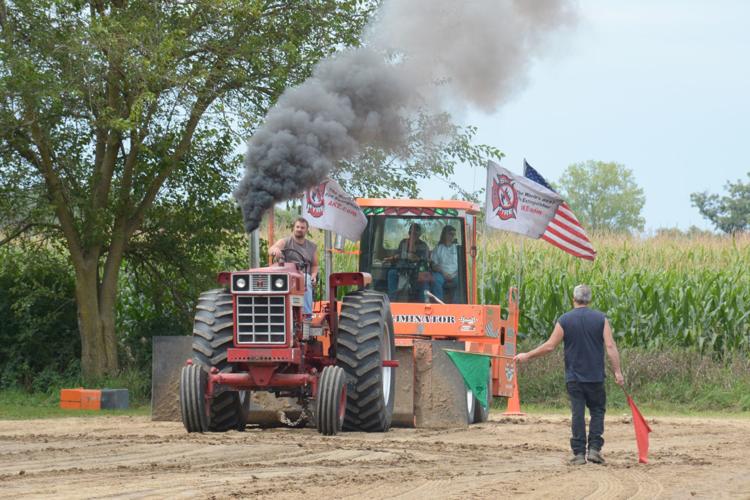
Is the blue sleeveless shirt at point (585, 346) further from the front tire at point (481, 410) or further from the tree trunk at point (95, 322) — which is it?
the tree trunk at point (95, 322)

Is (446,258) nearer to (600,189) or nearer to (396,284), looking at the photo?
(396,284)

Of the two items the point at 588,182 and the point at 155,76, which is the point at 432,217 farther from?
the point at 588,182

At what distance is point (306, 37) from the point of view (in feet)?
70.3

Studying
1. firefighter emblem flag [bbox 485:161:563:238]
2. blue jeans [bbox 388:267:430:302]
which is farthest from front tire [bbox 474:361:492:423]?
firefighter emblem flag [bbox 485:161:563:238]

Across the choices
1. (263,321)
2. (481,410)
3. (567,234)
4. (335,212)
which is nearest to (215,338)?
(263,321)

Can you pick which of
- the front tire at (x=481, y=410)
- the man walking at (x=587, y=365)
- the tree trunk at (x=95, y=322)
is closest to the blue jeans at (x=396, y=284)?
the front tire at (x=481, y=410)

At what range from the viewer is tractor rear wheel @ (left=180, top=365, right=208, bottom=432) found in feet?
43.6

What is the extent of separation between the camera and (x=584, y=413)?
1148 cm

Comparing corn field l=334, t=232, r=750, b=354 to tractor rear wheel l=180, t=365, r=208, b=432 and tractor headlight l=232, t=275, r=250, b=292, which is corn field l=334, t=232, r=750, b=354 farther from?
tractor rear wheel l=180, t=365, r=208, b=432

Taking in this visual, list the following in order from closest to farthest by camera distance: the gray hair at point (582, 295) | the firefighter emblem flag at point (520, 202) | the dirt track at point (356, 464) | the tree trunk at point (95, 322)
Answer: the dirt track at point (356, 464) < the gray hair at point (582, 295) < the firefighter emblem flag at point (520, 202) < the tree trunk at point (95, 322)

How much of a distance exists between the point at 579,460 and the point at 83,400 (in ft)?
32.7

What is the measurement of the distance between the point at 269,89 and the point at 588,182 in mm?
72750

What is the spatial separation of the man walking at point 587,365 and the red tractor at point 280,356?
8.53ft

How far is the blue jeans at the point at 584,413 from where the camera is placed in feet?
37.6
